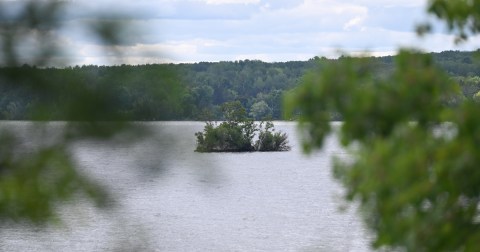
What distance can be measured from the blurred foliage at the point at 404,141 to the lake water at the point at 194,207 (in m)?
0.24

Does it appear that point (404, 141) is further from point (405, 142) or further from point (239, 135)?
point (239, 135)

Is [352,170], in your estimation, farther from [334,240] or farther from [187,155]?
[334,240]

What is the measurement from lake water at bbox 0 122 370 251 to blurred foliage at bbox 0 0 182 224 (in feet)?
0.12

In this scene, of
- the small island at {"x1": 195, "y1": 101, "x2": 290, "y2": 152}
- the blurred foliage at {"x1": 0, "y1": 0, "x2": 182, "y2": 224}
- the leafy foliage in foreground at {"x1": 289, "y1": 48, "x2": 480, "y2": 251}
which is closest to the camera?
the blurred foliage at {"x1": 0, "y1": 0, "x2": 182, "y2": 224}

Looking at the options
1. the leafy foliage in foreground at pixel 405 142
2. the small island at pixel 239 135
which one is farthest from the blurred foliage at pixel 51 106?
the small island at pixel 239 135

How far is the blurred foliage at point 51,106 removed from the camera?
5.14 ft

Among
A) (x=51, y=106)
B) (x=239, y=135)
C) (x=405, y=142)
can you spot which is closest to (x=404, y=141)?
(x=405, y=142)

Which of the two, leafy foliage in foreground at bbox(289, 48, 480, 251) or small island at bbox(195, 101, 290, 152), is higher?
leafy foliage in foreground at bbox(289, 48, 480, 251)

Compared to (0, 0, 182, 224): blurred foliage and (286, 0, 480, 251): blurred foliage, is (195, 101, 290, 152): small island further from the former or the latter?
(0, 0, 182, 224): blurred foliage

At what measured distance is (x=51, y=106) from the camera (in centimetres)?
160

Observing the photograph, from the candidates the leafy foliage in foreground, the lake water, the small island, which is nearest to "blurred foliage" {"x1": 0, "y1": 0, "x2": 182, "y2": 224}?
the lake water

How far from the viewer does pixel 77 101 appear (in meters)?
1.61

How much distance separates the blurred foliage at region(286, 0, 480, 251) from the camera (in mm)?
2031

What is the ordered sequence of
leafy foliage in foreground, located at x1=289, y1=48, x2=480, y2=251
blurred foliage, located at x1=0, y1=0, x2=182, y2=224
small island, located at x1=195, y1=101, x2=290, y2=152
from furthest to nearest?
small island, located at x1=195, y1=101, x2=290, y2=152 < leafy foliage in foreground, located at x1=289, y1=48, x2=480, y2=251 < blurred foliage, located at x1=0, y1=0, x2=182, y2=224
